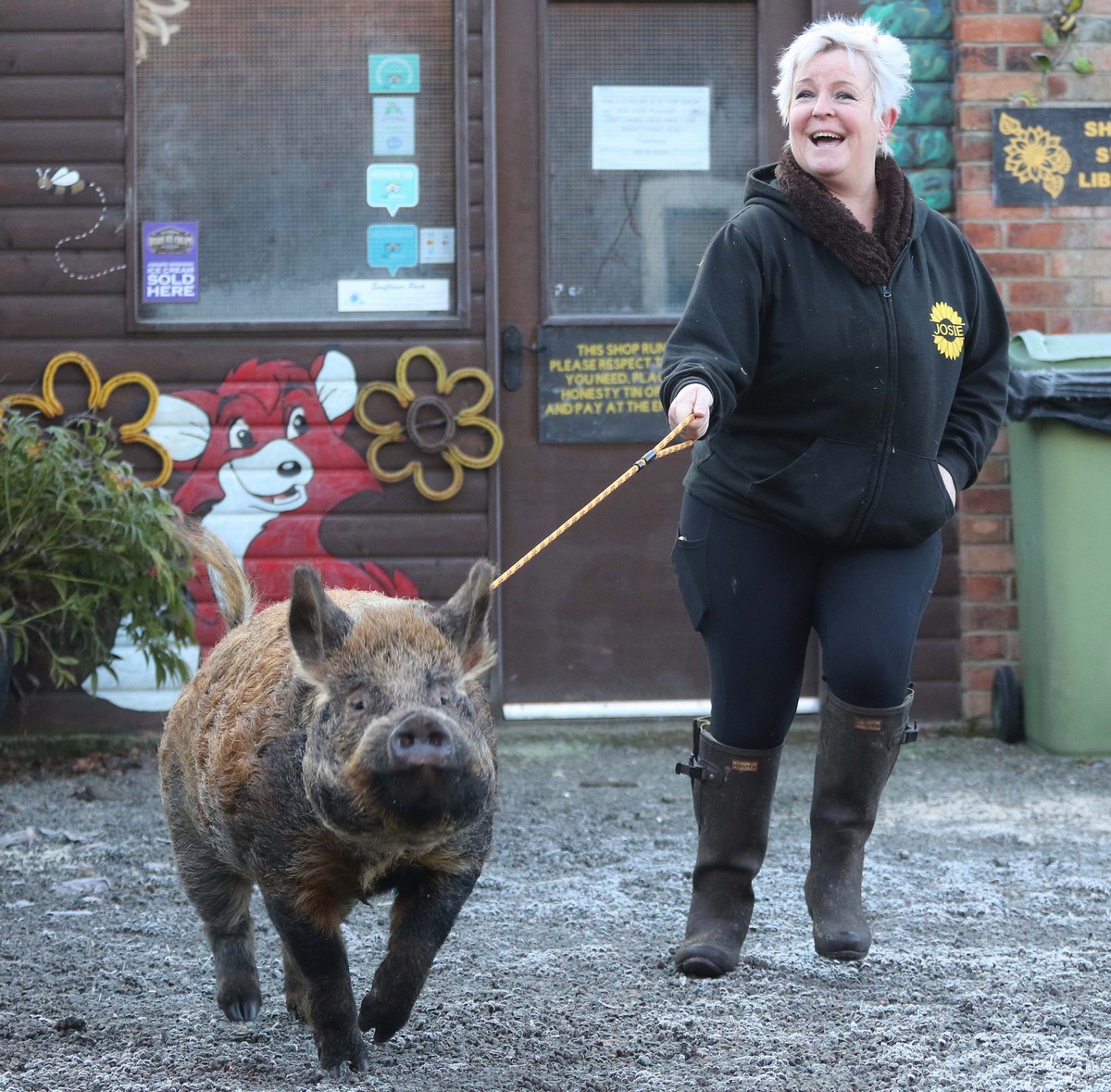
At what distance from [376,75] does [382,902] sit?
364 cm

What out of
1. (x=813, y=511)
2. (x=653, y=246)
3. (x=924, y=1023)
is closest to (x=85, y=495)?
(x=653, y=246)

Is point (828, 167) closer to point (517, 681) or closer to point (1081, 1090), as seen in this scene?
point (1081, 1090)

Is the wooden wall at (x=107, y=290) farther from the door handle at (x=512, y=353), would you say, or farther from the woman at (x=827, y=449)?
the woman at (x=827, y=449)

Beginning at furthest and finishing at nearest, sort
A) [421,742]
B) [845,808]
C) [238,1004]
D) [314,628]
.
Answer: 1. [845,808]
2. [238,1004]
3. [314,628]
4. [421,742]

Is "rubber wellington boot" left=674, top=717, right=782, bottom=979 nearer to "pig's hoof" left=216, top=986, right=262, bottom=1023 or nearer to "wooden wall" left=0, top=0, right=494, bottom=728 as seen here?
"pig's hoof" left=216, top=986, right=262, bottom=1023

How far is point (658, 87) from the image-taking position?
645 cm

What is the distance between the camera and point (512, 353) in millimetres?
6402

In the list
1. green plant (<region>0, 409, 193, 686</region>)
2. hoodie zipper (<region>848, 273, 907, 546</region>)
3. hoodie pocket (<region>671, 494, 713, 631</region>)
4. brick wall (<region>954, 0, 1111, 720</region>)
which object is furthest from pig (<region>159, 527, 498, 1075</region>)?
brick wall (<region>954, 0, 1111, 720</region>)

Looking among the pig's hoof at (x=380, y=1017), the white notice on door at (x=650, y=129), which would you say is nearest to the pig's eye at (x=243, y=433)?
the white notice on door at (x=650, y=129)

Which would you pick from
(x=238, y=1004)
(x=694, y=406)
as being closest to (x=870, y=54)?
(x=694, y=406)

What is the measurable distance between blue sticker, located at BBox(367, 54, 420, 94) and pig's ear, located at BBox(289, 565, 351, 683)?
4030 mm

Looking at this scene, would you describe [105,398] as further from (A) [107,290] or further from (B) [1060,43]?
(B) [1060,43]

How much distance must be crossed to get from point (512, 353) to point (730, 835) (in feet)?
10.6

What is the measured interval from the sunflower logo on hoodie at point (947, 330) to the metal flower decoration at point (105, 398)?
3.77 meters
